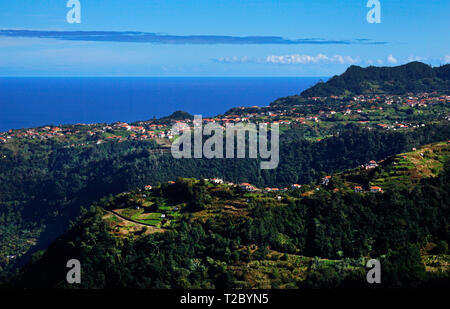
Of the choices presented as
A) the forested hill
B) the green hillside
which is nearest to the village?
the forested hill

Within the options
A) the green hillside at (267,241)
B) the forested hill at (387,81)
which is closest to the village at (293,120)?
the forested hill at (387,81)

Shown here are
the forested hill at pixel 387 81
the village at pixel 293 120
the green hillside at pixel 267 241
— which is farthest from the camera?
the forested hill at pixel 387 81

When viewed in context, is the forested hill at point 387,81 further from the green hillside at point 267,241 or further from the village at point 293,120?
the green hillside at point 267,241

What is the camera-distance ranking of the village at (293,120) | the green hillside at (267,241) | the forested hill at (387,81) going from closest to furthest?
the green hillside at (267,241) < the village at (293,120) < the forested hill at (387,81)

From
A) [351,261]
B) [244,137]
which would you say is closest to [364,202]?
[351,261]

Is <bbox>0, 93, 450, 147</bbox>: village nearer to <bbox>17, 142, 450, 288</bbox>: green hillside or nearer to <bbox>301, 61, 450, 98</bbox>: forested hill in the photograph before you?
<bbox>301, 61, 450, 98</bbox>: forested hill

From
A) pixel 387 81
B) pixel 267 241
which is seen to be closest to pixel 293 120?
pixel 387 81

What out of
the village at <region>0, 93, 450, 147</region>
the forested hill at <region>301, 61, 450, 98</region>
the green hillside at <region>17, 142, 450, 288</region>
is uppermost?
the forested hill at <region>301, 61, 450, 98</region>
